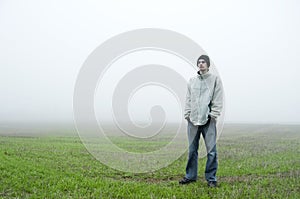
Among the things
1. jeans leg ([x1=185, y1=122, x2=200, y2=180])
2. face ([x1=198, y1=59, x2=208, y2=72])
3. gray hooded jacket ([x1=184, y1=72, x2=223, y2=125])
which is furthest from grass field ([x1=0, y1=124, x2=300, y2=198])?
face ([x1=198, y1=59, x2=208, y2=72])

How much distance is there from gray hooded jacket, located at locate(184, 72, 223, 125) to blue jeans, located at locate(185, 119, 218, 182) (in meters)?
0.27

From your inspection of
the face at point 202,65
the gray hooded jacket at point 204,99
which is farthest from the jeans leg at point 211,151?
the face at point 202,65

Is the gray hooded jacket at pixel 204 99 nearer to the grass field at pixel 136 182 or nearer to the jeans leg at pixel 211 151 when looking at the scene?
the jeans leg at pixel 211 151

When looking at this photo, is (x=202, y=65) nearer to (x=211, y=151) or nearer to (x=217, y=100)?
(x=217, y=100)

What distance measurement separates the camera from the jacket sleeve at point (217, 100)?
24.6 feet

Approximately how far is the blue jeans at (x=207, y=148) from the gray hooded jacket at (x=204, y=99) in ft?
0.87

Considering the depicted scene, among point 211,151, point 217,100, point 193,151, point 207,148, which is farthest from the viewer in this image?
point 193,151

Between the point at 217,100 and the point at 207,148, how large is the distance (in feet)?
4.46

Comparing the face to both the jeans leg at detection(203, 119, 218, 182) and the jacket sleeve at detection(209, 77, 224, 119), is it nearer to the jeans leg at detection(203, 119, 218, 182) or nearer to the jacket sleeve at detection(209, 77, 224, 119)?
the jacket sleeve at detection(209, 77, 224, 119)

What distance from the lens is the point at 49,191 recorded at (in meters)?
6.91

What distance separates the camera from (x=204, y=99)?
777 centimetres

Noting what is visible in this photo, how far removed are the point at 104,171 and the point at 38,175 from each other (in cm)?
233

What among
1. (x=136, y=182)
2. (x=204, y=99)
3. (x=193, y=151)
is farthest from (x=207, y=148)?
(x=136, y=182)

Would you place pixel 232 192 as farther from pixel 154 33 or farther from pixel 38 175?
pixel 154 33
